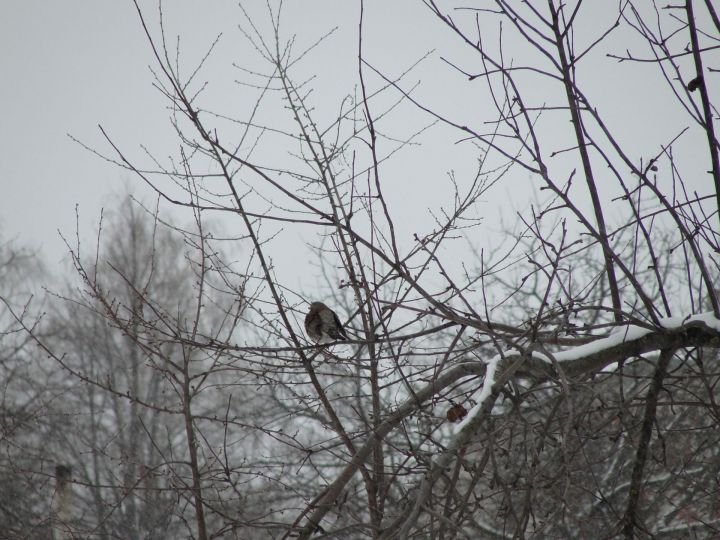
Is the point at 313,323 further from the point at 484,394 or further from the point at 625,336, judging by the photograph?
the point at 625,336

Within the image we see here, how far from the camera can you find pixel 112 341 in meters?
13.0

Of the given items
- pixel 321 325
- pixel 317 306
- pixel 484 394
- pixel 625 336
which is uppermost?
pixel 317 306

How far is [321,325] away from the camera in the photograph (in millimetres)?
3857

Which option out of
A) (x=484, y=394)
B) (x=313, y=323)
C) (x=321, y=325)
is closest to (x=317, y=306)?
(x=313, y=323)

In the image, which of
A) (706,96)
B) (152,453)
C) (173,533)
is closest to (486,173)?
(706,96)

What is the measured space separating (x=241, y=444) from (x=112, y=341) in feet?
10.9

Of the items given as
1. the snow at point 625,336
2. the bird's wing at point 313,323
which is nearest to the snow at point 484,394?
the snow at point 625,336

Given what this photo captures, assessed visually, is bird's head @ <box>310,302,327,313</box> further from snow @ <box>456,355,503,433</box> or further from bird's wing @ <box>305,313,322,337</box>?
snow @ <box>456,355,503,433</box>

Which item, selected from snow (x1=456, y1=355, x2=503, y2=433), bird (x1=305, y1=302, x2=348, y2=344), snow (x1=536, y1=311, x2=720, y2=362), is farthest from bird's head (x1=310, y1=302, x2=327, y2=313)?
snow (x1=536, y1=311, x2=720, y2=362)

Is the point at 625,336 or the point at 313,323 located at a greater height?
the point at 313,323

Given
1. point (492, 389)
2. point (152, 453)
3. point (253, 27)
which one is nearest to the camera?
point (492, 389)

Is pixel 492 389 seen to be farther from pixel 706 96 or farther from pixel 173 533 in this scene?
pixel 173 533

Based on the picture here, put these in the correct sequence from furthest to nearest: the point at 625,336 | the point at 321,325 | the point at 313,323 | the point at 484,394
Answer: the point at 313,323
the point at 321,325
the point at 625,336
the point at 484,394

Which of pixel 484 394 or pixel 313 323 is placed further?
pixel 313 323
